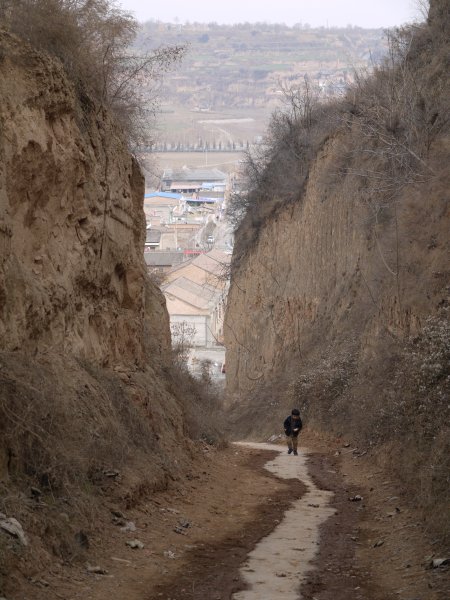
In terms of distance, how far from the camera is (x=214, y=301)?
7819cm

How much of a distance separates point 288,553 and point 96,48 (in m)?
10.4

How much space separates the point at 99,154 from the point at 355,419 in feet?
39.9

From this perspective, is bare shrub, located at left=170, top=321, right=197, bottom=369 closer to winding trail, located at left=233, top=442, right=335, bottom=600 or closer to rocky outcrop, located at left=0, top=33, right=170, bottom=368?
rocky outcrop, located at left=0, top=33, right=170, bottom=368

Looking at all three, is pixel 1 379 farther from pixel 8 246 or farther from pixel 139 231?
pixel 139 231

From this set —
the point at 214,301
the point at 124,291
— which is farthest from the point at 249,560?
the point at 214,301

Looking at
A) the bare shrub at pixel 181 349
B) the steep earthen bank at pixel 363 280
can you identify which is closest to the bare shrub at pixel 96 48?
the bare shrub at pixel 181 349

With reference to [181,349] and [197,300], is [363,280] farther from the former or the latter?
[197,300]

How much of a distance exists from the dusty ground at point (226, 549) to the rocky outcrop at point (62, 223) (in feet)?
8.86

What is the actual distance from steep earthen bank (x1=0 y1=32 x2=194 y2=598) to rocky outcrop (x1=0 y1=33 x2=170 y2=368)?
0.08 feet

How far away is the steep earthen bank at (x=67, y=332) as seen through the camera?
11086mm

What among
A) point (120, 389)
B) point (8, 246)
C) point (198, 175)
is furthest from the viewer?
point (198, 175)

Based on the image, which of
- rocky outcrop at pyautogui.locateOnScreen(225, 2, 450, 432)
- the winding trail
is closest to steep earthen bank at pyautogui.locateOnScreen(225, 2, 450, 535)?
rocky outcrop at pyautogui.locateOnScreen(225, 2, 450, 432)

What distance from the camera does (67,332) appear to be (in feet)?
50.1

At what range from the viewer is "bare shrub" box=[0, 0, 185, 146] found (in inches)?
615
